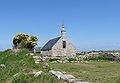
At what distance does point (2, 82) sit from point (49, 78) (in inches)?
76.1

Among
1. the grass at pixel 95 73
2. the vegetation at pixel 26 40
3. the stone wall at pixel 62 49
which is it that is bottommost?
the grass at pixel 95 73

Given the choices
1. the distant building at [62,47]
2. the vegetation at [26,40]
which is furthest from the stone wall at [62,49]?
the vegetation at [26,40]

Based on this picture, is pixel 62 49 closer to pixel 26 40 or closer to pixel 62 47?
pixel 62 47

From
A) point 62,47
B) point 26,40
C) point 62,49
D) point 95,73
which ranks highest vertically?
point 26,40

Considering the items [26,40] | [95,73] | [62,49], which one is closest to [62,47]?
[62,49]

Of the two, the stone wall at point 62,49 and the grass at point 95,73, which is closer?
the grass at point 95,73

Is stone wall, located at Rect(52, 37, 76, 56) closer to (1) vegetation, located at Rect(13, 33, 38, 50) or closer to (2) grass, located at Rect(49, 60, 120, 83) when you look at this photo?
(1) vegetation, located at Rect(13, 33, 38, 50)

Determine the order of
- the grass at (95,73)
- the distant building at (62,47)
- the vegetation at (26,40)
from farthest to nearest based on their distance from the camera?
the vegetation at (26,40) → the distant building at (62,47) → the grass at (95,73)

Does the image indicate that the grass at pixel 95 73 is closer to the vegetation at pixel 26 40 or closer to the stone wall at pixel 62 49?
the stone wall at pixel 62 49

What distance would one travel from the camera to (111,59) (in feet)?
70.5

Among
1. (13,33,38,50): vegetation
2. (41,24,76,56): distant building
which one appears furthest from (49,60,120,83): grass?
(13,33,38,50): vegetation

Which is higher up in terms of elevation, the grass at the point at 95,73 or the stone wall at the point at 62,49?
the stone wall at the point at 62,49

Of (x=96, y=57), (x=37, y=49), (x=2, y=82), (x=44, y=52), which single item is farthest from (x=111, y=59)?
(x=37, y=49)

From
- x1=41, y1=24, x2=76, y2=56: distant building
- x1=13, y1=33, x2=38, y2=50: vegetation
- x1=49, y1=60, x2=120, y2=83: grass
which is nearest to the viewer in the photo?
x1=49, y1=60, x2=120, y2=83: grass
